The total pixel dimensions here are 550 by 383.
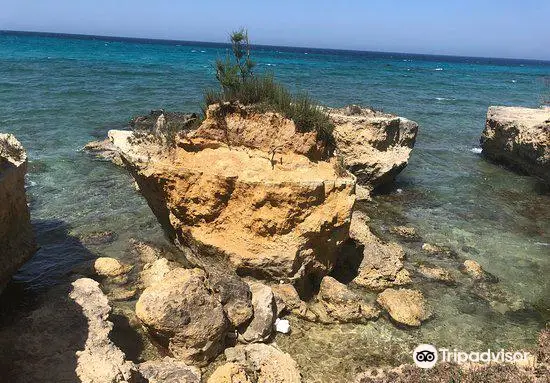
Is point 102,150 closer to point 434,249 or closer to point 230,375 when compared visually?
point 434,249

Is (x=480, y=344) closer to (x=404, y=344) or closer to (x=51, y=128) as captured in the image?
(x=404, y=344)

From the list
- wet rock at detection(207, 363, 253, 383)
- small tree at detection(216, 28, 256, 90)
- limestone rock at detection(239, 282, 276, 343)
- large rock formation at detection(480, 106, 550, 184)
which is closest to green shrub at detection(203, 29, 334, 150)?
small tree at detection(216, 28, 256, 90)

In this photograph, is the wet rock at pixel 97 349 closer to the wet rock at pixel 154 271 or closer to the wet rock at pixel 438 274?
the wet rock at pixel 154 271

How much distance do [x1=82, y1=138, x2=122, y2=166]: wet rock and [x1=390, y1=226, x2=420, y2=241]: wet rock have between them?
33.1 ft

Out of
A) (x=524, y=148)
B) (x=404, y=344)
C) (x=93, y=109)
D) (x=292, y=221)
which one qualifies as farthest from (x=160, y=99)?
(x=404, y=344)

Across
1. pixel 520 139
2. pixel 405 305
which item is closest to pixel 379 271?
pixel 405 305

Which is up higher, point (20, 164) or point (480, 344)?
point (20, 164)

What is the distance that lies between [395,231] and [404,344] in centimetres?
464

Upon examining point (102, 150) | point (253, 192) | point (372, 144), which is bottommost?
point (102, 150)

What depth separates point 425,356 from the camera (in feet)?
22.5

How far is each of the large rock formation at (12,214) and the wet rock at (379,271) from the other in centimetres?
624

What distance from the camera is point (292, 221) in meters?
7.80

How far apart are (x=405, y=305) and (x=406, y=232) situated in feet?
12.2

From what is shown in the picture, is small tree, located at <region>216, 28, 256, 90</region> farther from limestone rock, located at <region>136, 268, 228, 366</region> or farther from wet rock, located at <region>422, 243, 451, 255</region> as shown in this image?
wet rock, located at <region>422, 243, 451, 255</region>
